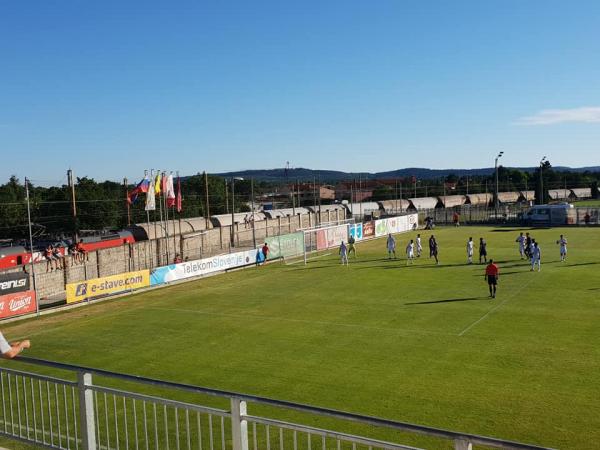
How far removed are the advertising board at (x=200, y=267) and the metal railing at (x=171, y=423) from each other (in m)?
16.1

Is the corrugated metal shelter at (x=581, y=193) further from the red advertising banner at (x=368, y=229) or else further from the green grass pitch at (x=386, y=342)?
the green grass pitch at (x=386, y=342)

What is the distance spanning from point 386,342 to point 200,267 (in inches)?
756

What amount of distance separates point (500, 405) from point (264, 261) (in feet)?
93.4

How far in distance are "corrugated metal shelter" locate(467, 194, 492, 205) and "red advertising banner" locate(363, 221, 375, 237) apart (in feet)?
186

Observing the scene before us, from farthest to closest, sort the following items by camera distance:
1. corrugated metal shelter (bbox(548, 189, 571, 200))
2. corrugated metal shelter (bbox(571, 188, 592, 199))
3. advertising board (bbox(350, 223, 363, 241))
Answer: corrugated metal shelter (bbox(571, 188, 592, 199)) < corrugated metal shelter (bbox(548, 189, 571, 200)) < advertising board (bbox(350, 223, 363, 241))

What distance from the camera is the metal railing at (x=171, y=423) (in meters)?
4.79

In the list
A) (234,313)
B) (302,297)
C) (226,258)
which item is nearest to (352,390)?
(234,313)

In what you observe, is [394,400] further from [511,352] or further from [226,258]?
[226,258]

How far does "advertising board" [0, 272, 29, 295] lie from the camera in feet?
84.9

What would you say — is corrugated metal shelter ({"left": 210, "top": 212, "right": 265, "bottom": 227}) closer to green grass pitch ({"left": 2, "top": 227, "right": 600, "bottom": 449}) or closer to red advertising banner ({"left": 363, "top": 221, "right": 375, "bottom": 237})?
red advertising banner ({"left": 363, "top": 221, "right": 375, "bottom": 237})

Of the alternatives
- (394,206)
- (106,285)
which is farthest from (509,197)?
(106,285)

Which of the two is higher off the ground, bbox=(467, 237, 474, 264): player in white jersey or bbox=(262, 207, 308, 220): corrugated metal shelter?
bbox=(262, 207, 308, 220): corrugated metal shelter

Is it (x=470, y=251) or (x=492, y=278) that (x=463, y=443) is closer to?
(x=492, y=278)

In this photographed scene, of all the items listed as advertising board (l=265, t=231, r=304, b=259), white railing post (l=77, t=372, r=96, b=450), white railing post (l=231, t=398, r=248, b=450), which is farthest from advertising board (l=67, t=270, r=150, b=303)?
white railing post (l=231, t=398, r=248, b=450)
